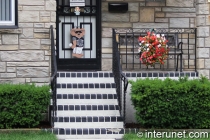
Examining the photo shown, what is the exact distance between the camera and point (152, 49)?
1167 centimetres

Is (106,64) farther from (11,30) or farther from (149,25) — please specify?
(11,30)

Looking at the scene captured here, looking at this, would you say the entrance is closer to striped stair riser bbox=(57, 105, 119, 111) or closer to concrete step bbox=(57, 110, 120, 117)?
striped stair riser bbox=(57, 105, 119, 111)

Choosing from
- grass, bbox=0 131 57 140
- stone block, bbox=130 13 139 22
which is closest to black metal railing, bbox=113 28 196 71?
stone block, bbox=130 13 139 22

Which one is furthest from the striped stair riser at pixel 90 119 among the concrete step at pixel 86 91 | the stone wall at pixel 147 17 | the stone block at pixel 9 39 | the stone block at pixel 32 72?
the stone wall at pixel 147 17

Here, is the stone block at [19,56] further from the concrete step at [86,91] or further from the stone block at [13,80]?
the concrete step at [86,91]

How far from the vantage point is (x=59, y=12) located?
1309 centimetres

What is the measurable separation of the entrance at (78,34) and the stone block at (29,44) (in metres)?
1.68

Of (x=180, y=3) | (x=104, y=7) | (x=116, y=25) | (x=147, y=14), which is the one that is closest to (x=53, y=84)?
(x=116, y=25)

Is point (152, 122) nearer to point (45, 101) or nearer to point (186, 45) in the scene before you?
point (45, 101)

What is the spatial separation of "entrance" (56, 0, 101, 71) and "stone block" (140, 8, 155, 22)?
3.32 feet

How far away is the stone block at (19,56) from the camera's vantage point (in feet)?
37.4

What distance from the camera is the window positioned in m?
11.5

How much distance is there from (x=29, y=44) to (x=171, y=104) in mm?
3219

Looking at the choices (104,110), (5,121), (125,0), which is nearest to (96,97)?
(104,110)
